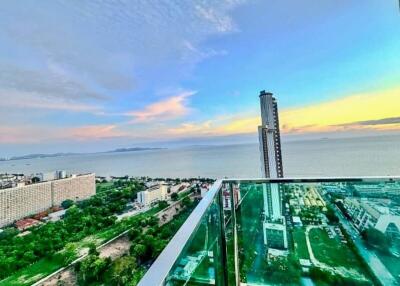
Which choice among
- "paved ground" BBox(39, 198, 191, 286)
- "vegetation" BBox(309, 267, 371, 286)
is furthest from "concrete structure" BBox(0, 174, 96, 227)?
"vegetation" BBox(309, 267, 371, 286)

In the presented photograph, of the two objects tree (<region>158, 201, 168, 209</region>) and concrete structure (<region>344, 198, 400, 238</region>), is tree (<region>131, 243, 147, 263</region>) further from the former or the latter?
concrete structure (<region>344, 198, 400, 238</region>)

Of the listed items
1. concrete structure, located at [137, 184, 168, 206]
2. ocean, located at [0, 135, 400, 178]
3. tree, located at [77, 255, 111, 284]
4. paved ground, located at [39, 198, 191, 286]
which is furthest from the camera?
concrete structure, located at [137, 184, 168, 206]

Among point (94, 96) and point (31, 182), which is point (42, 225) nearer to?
point (31, 182)

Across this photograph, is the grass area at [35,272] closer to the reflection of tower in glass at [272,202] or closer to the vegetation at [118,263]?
the vegetation at [118,263]

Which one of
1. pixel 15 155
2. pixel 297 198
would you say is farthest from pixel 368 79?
pixel 15 155

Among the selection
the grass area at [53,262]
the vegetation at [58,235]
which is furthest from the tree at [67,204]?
the grass area at [53,262]

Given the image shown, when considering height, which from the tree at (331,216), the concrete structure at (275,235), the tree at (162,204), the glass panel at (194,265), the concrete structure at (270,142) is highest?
the concrete structure at (270,142)
